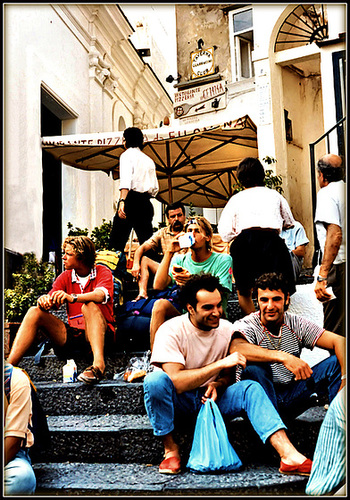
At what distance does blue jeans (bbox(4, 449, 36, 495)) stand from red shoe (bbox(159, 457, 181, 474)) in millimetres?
818

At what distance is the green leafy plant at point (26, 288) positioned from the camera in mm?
7324

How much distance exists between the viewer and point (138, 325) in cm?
613

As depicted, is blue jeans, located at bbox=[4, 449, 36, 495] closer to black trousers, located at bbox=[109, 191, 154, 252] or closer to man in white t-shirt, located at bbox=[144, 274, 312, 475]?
man in white t-shirt, located at bbox=[144, 274, 312, 475]

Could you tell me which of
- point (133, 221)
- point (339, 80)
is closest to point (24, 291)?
point (133, 221)

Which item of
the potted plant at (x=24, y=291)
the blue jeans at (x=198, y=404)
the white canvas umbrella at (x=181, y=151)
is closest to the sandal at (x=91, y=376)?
the blue jeans at (x=198, y=404)

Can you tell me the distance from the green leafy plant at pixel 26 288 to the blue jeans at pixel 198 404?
11.1 feet

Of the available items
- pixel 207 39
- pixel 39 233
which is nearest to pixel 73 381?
pixel 39 233

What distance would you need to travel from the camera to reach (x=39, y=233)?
10.7 meters

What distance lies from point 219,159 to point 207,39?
4184mm

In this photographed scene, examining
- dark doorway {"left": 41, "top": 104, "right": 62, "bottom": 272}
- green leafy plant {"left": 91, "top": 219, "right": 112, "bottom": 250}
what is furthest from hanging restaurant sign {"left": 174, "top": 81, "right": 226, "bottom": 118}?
green leafy plant {"left": 91, "top": 219, "right": 112, "bottom": 250}

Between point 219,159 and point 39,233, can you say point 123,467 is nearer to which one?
point 39,233

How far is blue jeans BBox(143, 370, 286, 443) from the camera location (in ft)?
13.5

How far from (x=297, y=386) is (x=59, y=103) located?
8914 mm

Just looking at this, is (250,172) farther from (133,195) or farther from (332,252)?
(133,195)
